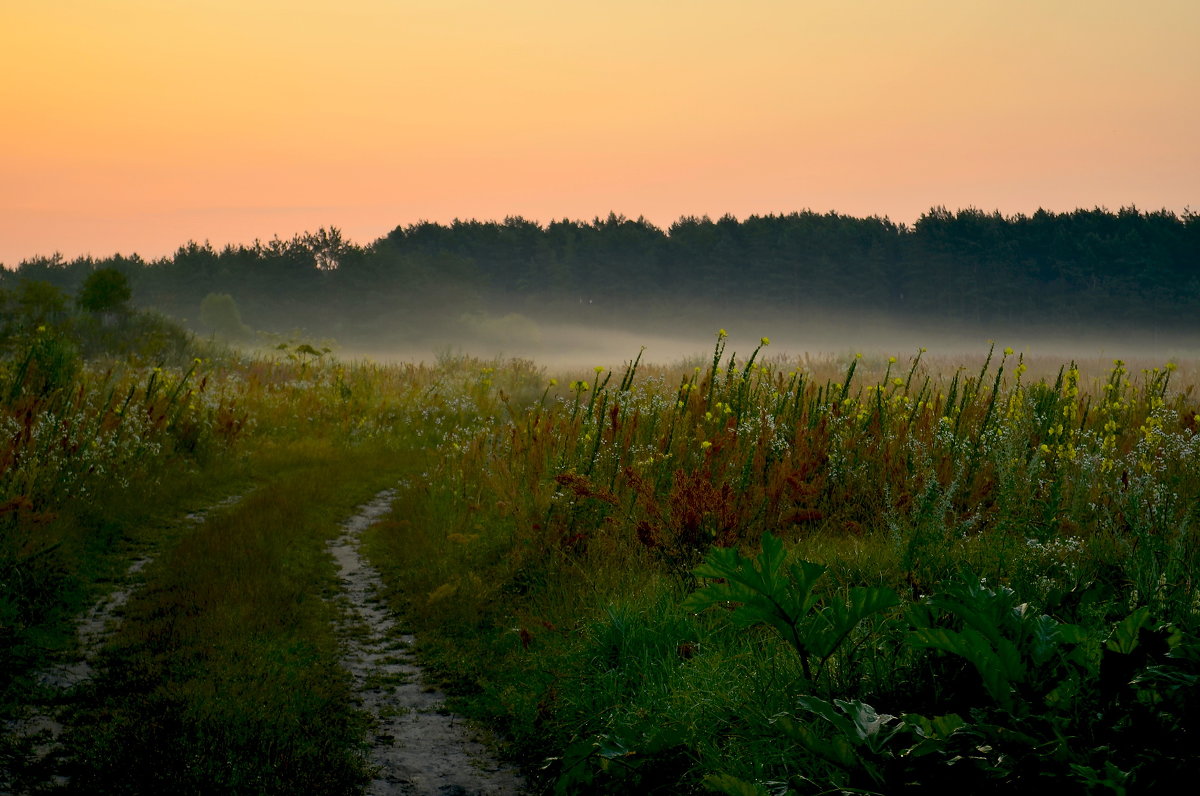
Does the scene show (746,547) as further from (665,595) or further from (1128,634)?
(1128,634)

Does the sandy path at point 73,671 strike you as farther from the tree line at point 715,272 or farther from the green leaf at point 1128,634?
the tree line at point 715,272

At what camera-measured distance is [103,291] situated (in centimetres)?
3172

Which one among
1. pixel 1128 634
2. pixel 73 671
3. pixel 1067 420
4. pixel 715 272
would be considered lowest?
pixel 73 671

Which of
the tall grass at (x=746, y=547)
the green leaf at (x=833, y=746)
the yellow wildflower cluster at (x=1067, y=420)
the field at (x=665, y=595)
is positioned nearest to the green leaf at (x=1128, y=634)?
the field at (x=665, y=595)

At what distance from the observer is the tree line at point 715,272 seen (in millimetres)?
62469

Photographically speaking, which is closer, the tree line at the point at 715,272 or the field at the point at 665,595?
the field at the point at 665,595

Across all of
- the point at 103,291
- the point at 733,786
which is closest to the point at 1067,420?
the point at 733,786

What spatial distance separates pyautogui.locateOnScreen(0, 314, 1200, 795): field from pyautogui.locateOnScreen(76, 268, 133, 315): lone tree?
23042 mm

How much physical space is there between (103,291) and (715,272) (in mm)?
46944

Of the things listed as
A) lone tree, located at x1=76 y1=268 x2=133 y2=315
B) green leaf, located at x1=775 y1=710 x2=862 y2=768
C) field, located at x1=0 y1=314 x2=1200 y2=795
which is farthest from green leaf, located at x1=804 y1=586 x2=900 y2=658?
lone tree, located at x1=76 y1=268 x2=133 y2=315

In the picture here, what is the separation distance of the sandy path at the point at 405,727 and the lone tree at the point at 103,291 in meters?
29.4

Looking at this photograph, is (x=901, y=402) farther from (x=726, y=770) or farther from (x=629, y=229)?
(x=629, y=229)

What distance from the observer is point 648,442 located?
8016mm

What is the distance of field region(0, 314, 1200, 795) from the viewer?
9.37 feet
